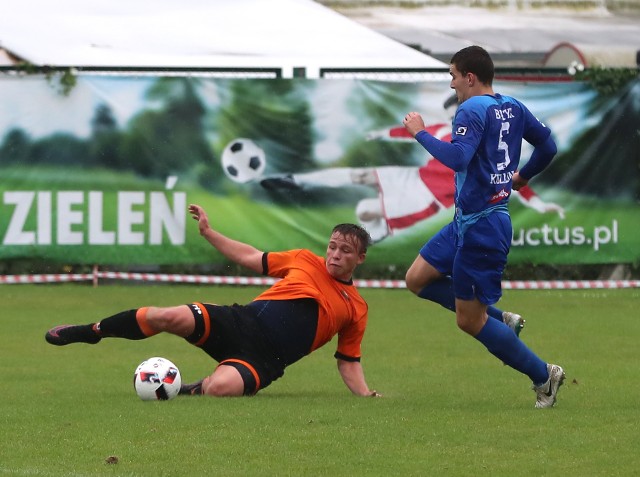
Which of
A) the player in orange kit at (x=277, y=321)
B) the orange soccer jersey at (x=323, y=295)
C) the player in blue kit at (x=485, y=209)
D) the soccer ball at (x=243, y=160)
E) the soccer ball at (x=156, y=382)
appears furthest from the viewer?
the soccer ball at (x=243, y=160)

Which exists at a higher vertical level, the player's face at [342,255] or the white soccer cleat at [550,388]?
the player's face at [342,255]

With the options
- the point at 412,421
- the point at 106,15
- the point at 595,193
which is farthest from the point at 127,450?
the point at 106,15

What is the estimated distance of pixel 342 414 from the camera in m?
8.29

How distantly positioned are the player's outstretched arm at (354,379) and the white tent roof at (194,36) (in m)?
9.71

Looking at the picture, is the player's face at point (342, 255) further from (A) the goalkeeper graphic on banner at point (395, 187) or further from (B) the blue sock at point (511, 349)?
(A) the goalkeeper graphic on banner at point (395, 187)

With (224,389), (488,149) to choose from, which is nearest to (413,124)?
(488,149)

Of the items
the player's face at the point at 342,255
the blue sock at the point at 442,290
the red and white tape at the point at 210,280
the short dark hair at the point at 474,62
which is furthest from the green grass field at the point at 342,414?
the red and white tape at the point at 210,280

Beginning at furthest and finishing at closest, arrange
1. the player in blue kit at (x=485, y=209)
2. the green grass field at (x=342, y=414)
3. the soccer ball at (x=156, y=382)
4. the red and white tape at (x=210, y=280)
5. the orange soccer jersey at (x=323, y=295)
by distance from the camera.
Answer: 1. the red and white tape at (x=210, y=280)
2. the orange soccer jersey at (x=323, y=295)
3. the soccer ball at (x=156, y=382)
4. the player in blue kit at (x=485, y=209)
5. the green grass field at (x=342, y=414)

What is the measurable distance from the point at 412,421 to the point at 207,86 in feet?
34.1

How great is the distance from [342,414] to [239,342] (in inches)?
45.2

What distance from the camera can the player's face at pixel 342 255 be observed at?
9.22 meters

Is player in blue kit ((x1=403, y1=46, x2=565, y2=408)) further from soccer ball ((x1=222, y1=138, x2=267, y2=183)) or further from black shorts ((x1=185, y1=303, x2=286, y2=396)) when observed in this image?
soccer ball ((x1=222, y1=138, x2=267, y2=183))

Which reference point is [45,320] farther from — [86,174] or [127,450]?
[127,450]

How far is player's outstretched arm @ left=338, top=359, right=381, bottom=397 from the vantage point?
9336 millimetres
